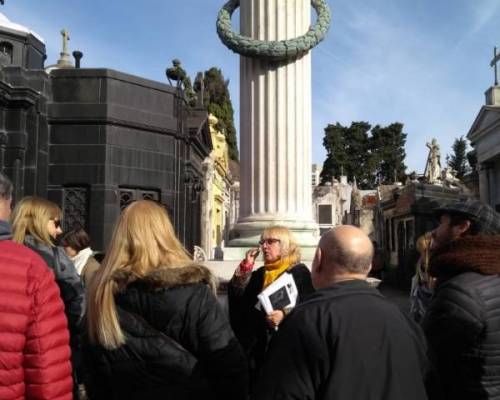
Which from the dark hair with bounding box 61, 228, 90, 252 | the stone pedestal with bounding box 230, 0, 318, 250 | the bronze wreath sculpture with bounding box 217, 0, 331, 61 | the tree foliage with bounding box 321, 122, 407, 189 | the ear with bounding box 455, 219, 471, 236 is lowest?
the dark hair with bounding box 61, 228, 90, 252

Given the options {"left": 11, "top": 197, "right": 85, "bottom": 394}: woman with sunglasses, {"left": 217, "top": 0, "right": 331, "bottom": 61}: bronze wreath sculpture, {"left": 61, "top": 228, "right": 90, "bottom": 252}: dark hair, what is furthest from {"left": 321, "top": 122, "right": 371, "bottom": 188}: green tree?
{"left": 11, "top": 197, "right": 85, "bottom": 394}: woman with sunglasses

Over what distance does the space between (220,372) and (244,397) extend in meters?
0.19

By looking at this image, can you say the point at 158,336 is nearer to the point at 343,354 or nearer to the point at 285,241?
the point at 343,354

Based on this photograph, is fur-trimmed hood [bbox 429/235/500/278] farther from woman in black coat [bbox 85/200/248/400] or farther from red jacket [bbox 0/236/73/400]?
red jacket [bbox 0/236/73/400]

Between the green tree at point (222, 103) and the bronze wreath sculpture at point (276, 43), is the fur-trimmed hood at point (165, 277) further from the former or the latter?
the green tree at point (222, 103)

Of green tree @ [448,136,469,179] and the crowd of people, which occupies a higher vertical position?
green tree @ [448,136,469,179]

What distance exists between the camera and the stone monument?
7953 mm

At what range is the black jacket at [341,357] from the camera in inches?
74.5

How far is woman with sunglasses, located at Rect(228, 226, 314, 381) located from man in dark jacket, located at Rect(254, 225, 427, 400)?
96.5 inches

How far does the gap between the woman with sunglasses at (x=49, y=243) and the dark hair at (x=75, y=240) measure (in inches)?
44.6

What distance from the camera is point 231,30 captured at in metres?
8.14

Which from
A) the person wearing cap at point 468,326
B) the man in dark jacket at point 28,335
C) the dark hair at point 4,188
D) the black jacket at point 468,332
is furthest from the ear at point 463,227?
the dark hair at point 4,188

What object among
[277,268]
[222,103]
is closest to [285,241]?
[277,268]

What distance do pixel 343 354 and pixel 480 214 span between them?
1569mm
